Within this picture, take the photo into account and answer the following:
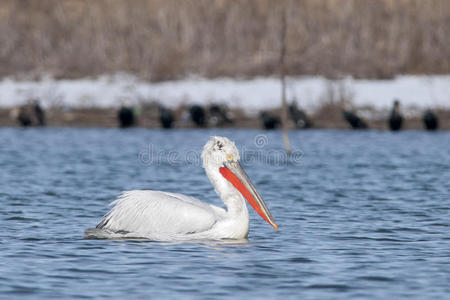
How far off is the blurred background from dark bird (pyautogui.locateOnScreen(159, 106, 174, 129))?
43mm

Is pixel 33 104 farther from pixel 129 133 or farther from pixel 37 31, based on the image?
pixel 37 31

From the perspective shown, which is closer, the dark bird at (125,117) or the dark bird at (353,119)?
the dark bird at (353,119)

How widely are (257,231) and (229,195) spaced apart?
0.95m

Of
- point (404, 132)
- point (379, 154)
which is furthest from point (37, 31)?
point (379, 154)

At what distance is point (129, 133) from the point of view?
84.9ft

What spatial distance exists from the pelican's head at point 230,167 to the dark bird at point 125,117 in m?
17.0

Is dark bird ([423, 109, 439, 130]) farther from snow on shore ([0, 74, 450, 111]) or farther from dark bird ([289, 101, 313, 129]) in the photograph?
dark bird ([289, 101, 313, 129])

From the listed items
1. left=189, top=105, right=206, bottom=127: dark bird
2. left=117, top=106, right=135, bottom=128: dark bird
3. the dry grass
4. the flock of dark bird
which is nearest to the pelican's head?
the flock of dark bird

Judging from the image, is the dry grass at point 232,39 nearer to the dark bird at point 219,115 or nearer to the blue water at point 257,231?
the dark bird at point 219,115

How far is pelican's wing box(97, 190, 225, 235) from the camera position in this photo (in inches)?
352

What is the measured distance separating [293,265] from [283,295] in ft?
3.59

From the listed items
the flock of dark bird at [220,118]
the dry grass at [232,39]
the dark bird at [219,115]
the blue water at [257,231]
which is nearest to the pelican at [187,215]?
the blue water at [257,231]

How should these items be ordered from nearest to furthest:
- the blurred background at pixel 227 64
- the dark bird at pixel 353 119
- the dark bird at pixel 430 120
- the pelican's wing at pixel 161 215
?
the pelican's wing at pixel 161 215, the dark bird at pixel 430 120, the dark bird at pixel 353 119, the blurred background at pixel 227 64

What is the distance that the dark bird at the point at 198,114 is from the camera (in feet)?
84.8
